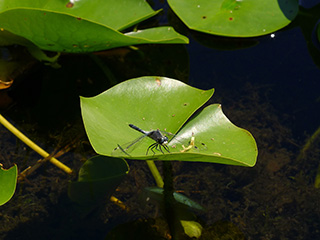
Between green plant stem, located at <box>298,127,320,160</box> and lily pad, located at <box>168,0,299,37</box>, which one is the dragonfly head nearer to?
green plant stem, located at <box>298,127,320,160</box>

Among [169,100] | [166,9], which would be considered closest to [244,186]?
[169,100]

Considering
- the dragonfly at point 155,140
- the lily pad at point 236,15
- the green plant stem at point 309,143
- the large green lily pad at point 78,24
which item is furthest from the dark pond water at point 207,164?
the dragonfly at point 155,140

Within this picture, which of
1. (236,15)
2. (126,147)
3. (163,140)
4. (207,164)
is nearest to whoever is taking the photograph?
(126,147)

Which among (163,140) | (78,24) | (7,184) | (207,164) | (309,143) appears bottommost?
(309,143)

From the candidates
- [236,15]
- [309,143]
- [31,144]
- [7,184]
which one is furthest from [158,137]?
[236,15]

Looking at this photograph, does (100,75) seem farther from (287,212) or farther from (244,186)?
(287,212)

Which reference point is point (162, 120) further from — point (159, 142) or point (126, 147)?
point (126, 147)
